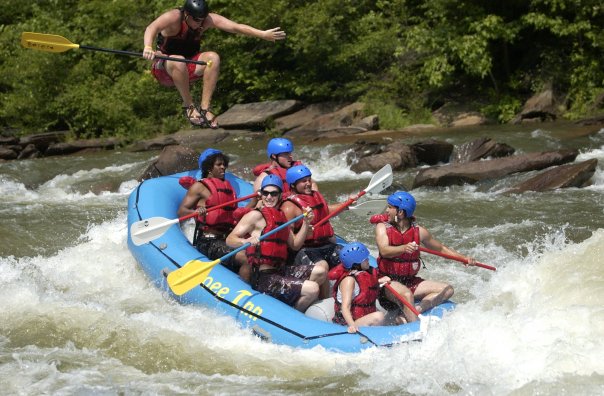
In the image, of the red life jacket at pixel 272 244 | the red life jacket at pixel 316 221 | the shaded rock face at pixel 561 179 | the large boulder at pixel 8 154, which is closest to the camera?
the red life jacket at pixel 272 244

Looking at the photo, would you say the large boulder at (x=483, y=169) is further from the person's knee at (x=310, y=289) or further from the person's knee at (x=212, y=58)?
the person's knee at (x=310, y=289)

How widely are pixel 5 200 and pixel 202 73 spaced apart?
518cm

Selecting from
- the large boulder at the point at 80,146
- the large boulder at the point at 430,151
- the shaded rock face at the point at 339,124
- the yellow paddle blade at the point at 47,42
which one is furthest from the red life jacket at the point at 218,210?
the large boulder at the point at 80,146

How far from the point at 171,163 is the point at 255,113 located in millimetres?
5075

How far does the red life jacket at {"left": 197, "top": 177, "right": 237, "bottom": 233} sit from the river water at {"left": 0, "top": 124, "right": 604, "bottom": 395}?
25.1 inches

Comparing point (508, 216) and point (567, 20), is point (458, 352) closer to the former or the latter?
Result: point (508, 216)

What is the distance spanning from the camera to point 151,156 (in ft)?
46.2

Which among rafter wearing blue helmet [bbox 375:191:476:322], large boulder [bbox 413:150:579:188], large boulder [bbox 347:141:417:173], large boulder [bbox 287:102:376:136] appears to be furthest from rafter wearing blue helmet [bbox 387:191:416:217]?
large boulder [bbox 287:102:376:136]

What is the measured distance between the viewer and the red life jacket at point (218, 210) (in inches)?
261

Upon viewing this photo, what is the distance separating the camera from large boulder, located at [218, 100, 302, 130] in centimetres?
1611

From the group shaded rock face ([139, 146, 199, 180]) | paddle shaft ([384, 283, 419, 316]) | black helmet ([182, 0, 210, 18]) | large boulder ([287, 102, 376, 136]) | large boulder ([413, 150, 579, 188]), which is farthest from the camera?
large boulder ([287, 102, 376, 136])

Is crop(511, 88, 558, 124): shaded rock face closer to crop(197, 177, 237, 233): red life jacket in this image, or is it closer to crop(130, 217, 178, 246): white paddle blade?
crop(197, 177, 237, 233): red life jacket

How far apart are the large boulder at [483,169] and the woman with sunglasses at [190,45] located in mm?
3974

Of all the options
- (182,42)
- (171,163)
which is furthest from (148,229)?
(171,163)
